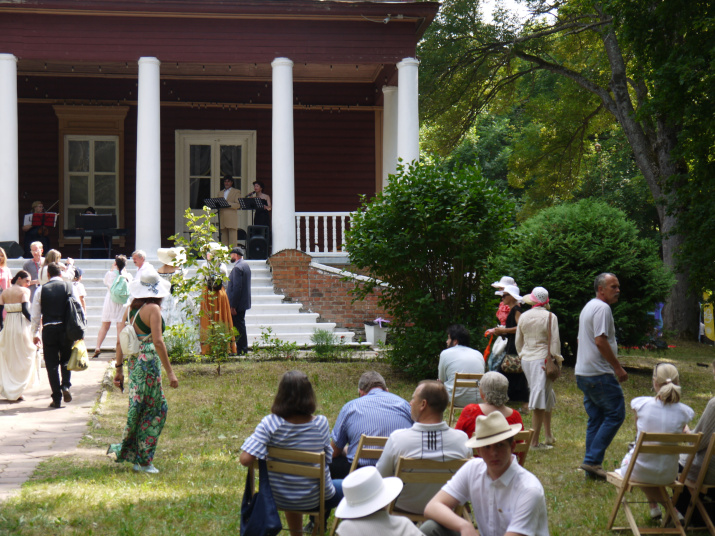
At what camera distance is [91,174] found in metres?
19.9

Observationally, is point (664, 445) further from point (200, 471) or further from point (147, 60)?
point (147, 60)

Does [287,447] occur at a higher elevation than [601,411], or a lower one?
higher

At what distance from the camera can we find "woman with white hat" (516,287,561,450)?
7.93 metres

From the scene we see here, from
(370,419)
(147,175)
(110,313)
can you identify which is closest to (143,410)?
(370,419)

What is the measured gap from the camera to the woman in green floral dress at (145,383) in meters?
6.84

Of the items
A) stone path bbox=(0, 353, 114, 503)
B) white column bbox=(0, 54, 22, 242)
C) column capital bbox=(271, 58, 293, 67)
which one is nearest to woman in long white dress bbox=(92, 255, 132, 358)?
stone path bbox=(0, 353, 114, 503)

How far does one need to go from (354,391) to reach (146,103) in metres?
8.24

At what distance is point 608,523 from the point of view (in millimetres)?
5520

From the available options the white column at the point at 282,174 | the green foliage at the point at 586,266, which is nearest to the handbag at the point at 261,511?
the green foliage at the point at 586,266

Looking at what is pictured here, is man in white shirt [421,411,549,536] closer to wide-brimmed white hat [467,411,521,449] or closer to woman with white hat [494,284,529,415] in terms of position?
wide-brimmed white hat [467,411,521,449]

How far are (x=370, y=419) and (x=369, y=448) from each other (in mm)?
335

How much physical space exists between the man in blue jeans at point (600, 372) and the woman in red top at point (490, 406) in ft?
4.30

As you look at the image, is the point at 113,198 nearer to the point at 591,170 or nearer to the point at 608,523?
the point at 608,523

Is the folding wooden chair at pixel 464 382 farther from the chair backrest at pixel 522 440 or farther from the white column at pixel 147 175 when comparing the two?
the white column at pixel 147 175
